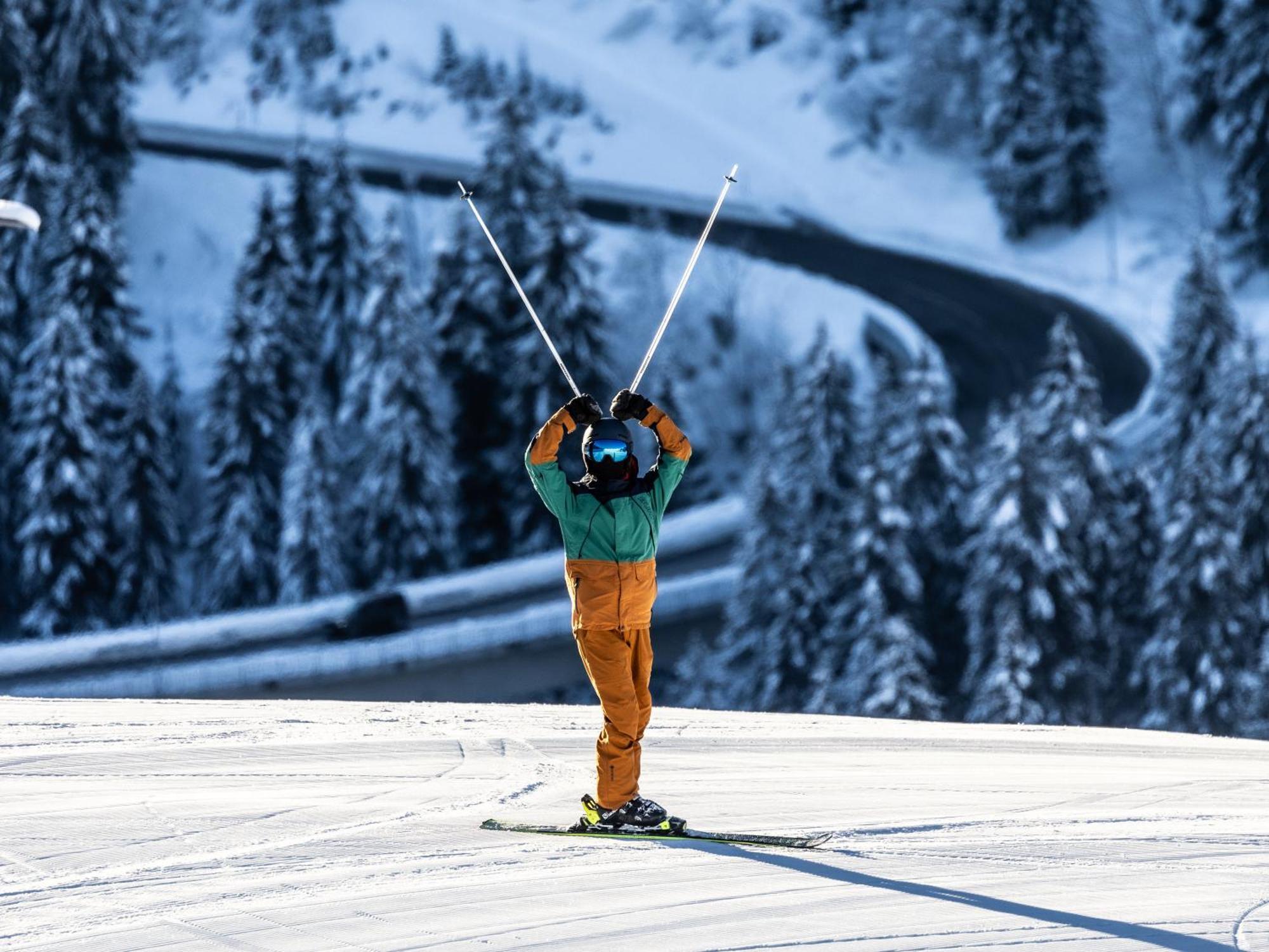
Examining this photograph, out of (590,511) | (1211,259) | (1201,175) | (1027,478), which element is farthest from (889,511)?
(1201,175)

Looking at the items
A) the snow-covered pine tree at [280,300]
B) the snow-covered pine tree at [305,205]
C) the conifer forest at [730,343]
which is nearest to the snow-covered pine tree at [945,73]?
the conifer forest at [730,343]

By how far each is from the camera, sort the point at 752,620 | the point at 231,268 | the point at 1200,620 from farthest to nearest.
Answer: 1. the point at 231,268
2. the point at 752,620
3. the point at 1200,620

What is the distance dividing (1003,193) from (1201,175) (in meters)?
6.83

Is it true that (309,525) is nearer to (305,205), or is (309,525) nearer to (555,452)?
(305,205)

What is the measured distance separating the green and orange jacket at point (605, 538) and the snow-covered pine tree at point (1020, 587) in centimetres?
2430

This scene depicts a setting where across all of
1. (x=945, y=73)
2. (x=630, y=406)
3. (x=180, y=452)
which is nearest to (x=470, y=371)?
(x=180, y=452)

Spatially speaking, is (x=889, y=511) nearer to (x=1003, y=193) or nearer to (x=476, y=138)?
(x=1003, y=193)

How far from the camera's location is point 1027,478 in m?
31.2

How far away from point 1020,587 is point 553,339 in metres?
15.8

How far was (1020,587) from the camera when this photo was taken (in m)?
30.7

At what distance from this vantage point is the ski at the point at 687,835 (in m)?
6.68

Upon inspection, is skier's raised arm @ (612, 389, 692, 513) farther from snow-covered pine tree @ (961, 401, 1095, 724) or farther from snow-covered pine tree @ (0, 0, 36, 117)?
snow-covered pine tree @ (0, 0, 36, 117)

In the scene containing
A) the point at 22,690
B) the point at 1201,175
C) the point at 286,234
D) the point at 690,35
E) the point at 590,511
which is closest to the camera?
the point at 590,511

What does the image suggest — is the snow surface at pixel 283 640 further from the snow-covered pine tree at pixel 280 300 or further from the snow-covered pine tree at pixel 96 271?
the snow-covered pine tree at pixel 96 271
